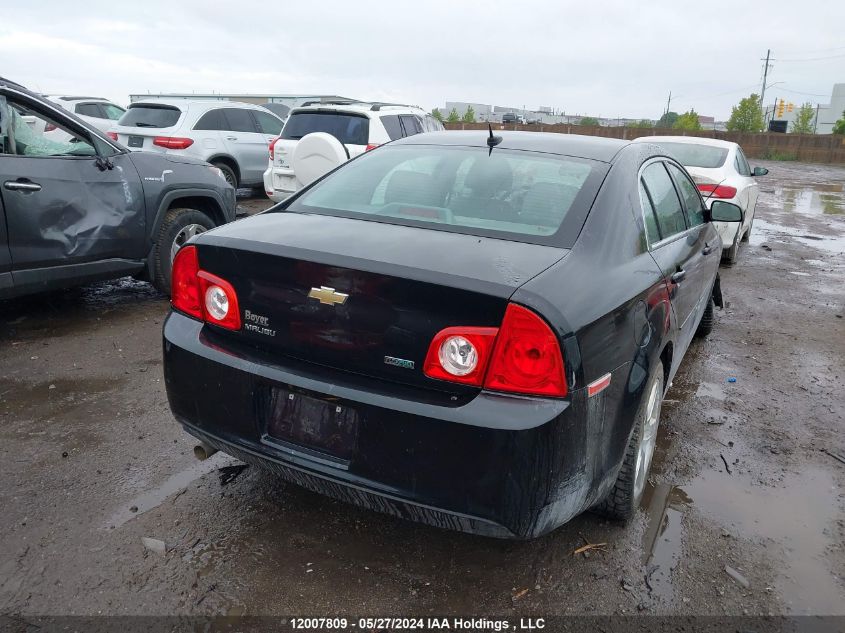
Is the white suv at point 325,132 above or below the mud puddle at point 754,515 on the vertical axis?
above

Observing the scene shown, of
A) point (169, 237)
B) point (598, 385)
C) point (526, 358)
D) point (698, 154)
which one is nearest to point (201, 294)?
point (526, 358)

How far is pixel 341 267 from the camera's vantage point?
2250mm

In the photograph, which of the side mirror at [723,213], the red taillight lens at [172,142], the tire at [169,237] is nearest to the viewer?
the side mirror at [723,213]

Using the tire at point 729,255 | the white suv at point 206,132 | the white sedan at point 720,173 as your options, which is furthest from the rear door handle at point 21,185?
the tire at point 729,255

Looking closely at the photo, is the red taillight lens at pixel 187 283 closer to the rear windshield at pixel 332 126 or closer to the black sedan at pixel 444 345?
the black sedan at pixel 444 345

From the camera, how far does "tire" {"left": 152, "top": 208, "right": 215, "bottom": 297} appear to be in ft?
18.6

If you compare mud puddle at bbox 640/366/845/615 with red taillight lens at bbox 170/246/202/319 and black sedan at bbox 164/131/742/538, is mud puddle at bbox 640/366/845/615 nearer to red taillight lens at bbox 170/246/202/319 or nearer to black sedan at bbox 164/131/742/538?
black sedan at bbox 164/131/742/538

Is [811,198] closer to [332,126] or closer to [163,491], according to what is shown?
[332,126]

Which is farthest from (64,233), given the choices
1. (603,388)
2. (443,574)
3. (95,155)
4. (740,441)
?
(740,441)

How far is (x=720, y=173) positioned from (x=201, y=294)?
772cm

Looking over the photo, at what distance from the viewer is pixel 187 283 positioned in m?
2.67

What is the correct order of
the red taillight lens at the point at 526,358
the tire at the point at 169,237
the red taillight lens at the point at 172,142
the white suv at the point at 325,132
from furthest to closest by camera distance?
the red taillight lens at the point at 172,142 → the white suv at the point at 325,132 → the tire at the point at 169,237 → the red taillight lens at the point at 526,358

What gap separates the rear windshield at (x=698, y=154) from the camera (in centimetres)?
876

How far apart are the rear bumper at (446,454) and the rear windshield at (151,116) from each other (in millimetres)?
9580
